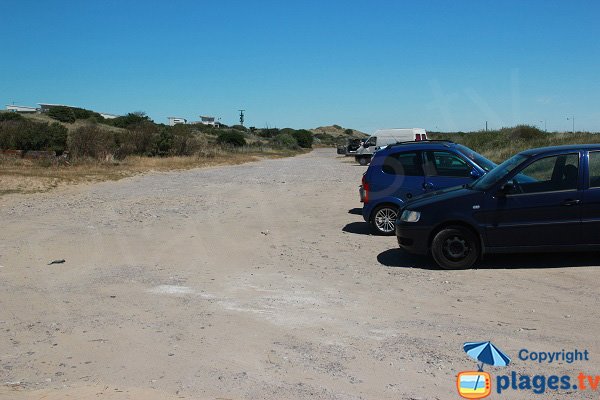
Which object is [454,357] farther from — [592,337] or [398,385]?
[592,337]

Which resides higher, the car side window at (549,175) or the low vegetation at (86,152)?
the low vegetation at (86,152)

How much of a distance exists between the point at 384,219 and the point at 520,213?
389 centimetres

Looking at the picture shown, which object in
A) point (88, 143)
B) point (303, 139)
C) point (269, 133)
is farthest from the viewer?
point (269, 133)

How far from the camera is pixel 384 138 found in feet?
135

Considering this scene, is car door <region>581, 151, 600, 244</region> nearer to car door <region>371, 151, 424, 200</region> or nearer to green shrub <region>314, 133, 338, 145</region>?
car door <region>371, 151, 424, 200</region>

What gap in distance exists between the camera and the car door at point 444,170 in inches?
462

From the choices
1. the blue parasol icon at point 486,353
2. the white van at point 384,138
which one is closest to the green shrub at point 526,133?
the white van at point 384,138

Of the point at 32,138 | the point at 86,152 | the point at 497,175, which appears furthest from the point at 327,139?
the point at 497,175

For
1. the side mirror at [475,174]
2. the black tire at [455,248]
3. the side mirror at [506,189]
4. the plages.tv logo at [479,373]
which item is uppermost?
the side mirror at [475,174]

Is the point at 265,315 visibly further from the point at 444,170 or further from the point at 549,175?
the point at 444,170

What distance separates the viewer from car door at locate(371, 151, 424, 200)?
1203 cm

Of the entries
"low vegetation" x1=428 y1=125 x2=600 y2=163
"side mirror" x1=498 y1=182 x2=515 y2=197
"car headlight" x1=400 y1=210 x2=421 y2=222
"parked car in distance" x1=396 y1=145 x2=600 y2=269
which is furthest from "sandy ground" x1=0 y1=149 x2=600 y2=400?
"low vegetation" x1=428 y1=125 x2=600 y2=163

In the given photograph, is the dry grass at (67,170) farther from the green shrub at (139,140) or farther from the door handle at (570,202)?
the door handle at (570,202)

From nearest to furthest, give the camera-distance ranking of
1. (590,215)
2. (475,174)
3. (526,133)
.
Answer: (590,215) < (475,174) < (526,133)
